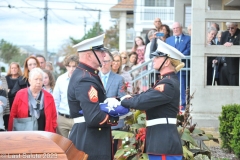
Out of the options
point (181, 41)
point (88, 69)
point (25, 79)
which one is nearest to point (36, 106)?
point (25, 79)

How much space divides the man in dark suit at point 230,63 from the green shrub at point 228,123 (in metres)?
2.01

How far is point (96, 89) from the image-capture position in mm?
4895

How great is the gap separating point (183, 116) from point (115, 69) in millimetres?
2014

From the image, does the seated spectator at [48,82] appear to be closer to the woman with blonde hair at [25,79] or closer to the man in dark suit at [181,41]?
the woman with blonde hair at [25,79]

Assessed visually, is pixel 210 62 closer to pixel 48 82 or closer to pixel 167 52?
pixel 48 82

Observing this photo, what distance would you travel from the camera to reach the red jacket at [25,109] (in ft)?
23.2

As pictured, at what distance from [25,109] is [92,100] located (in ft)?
8.37

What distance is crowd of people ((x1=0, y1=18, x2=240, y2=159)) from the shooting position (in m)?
4.94

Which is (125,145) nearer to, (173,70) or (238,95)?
(173,70)

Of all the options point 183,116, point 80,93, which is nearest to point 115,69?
point 183,116

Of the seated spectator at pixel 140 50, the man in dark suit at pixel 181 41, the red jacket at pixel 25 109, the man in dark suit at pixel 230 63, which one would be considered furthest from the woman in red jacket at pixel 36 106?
the seated spectator at pixel 140 50

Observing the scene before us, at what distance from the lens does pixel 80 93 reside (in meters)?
4.82

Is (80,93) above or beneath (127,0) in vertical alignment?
beneath

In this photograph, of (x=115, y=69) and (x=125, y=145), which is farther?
(x=115, y=69)
